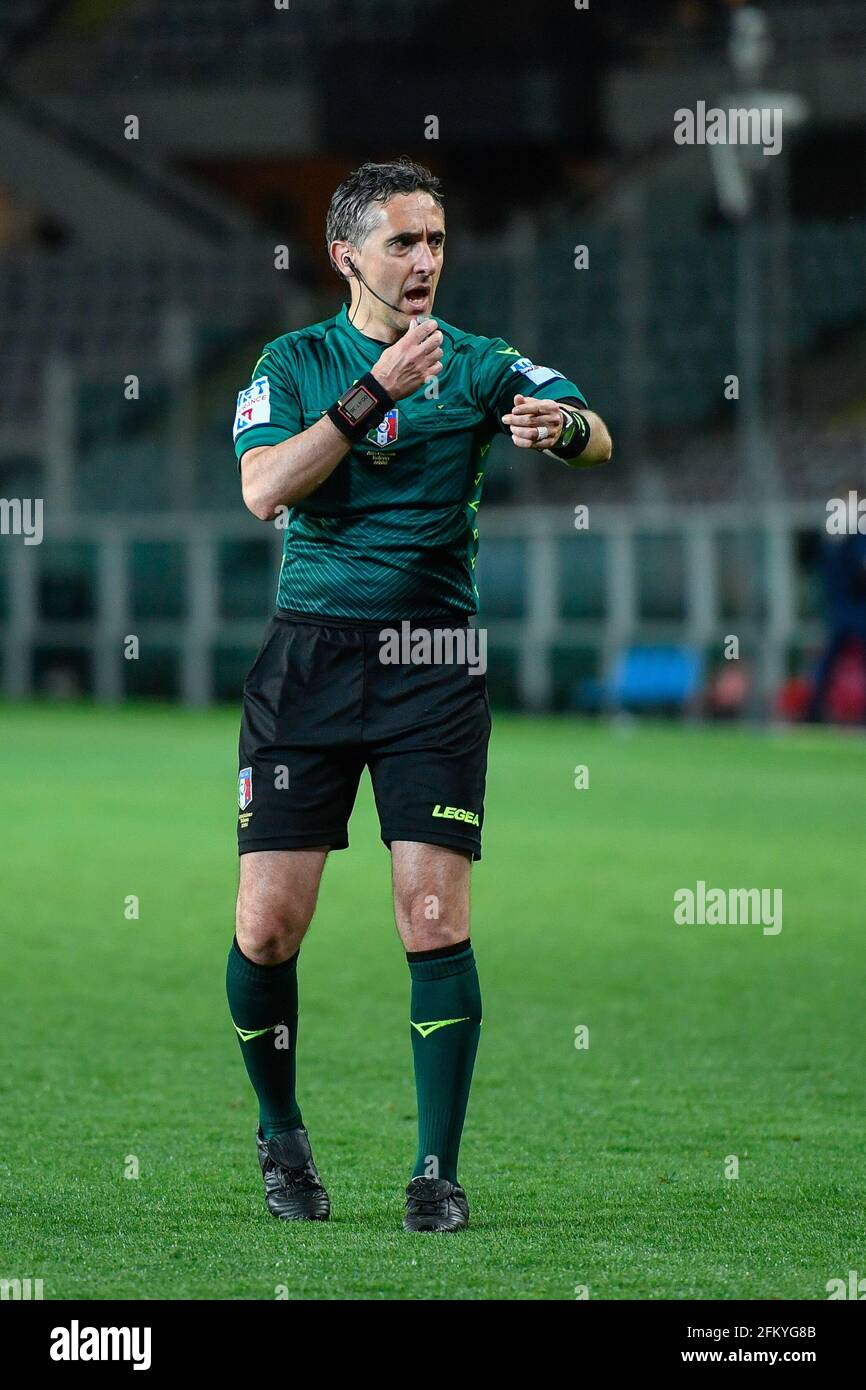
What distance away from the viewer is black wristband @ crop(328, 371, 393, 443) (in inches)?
156

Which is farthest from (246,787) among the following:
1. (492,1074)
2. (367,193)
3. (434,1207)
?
(492,1074)

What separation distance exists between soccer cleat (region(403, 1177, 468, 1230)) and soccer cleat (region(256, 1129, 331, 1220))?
20 centimetres

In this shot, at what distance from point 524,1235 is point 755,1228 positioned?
45 centimetres

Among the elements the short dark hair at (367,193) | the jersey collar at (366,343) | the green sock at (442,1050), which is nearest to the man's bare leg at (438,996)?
the green sock at (442,1050)

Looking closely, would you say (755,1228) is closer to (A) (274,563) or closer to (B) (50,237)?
(A) (274,563)

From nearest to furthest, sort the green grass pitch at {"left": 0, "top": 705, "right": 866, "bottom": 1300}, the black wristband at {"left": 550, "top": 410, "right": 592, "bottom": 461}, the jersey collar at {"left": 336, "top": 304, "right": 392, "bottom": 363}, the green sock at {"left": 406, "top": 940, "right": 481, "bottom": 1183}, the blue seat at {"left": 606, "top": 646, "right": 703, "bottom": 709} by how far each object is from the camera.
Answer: the green grass pitch at {"left": 0, "top": 705, "right": 866, "bottom": 1300}
the black wristband at {"left": 550, "top": 410, "right": 592, "bottom": 461}
the green sock at {"left": 406, "top": 940, "right": 481, "bottom": 1183}
the jersey collar at {"left": 336, "top": 304, "right": 392, "bottom": 363}
the blue seat at {"left": 606, "top": 646, "right": 703, "bottom": 709}

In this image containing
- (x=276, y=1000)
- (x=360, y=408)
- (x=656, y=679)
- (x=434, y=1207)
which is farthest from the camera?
(x=656, y=679)

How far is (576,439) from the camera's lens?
4055 millimetres

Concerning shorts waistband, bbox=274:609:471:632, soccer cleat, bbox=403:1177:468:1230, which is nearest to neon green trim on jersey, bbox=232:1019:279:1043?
soccer cleat, bbox=403:1177:468:1230

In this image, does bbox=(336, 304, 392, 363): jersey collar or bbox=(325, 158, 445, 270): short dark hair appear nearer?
bbox=(325, 158, 445, 270): short dark hair

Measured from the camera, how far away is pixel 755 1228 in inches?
163

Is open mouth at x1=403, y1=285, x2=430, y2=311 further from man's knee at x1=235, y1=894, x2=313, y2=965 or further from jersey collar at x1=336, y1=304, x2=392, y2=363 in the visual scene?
man's knee at x1=235, y1=894, x2=313, y2=965

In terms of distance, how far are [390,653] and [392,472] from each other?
349 millimetres

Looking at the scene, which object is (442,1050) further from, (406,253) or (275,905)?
(406,253)
